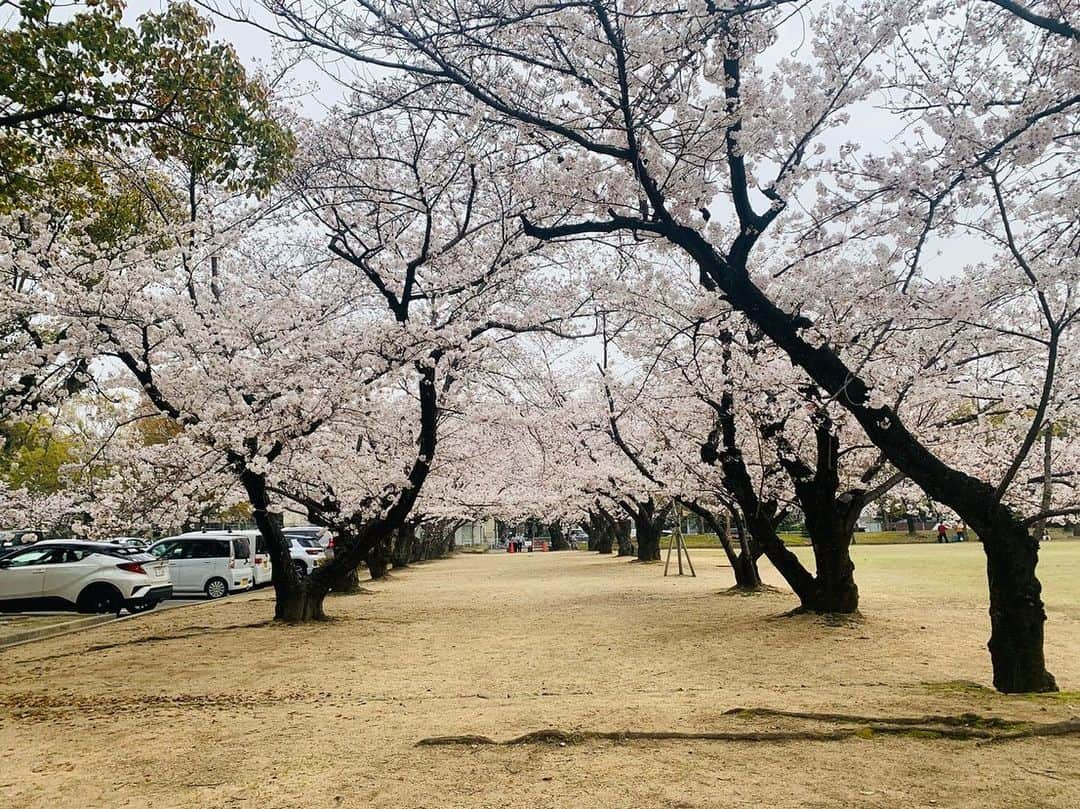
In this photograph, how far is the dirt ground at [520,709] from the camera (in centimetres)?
376

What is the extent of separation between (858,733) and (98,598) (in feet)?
42.5

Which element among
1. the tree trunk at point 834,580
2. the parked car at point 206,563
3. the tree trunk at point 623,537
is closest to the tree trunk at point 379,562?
the parked car at point 206,563

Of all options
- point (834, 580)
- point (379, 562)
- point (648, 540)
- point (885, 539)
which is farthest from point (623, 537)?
point (834, 580)

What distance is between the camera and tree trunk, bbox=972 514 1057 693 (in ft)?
19.0

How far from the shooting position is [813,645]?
8.95m

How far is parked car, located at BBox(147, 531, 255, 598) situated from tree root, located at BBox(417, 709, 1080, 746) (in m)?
14.2

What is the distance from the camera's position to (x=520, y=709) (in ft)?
18.8

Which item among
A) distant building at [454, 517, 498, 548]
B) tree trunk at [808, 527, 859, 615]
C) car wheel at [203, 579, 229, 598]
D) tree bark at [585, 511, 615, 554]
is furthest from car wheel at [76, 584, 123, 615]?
distant building at [454, 517, 498, 548]

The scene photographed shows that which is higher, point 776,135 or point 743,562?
point 776,135

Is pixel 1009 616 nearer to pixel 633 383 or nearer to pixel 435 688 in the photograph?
pixel 435 688

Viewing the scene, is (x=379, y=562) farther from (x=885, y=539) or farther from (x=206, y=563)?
(x=885, y=539)

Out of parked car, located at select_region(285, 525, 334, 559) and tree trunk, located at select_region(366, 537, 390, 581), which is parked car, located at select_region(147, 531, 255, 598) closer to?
tree trunk, located at select_region(366, 537, 390, 581)

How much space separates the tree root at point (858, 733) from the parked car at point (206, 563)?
1425cm

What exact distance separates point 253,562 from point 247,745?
14651 millimetres
